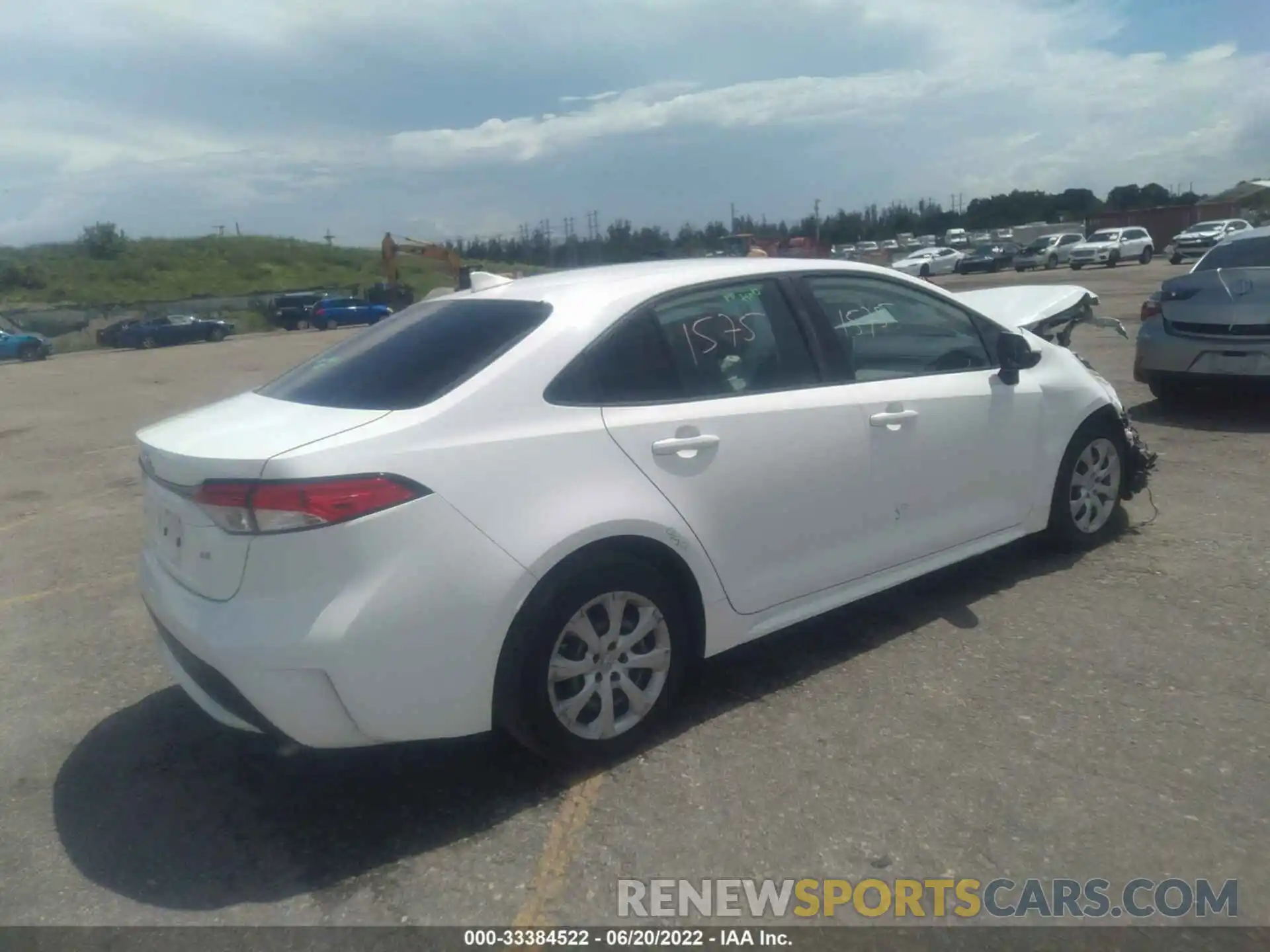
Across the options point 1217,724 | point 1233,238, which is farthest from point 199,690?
point 1233,238

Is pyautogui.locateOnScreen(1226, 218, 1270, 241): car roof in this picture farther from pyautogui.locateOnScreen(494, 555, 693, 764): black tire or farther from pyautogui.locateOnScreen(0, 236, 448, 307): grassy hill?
pyautogui.locateOnScreen(0, 236, 448, 307): grassy hill

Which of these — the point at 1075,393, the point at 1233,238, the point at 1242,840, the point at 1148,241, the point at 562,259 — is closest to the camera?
the point at 1242,840

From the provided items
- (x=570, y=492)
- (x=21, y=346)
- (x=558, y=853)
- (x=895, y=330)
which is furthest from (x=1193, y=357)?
(x=21, y=346)

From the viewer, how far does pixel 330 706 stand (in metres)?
3.09

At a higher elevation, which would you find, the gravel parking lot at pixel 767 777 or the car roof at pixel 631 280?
the car roof at pixel 631 280

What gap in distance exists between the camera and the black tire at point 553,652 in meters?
3.32

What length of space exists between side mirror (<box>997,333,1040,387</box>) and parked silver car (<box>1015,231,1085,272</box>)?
44886 mm

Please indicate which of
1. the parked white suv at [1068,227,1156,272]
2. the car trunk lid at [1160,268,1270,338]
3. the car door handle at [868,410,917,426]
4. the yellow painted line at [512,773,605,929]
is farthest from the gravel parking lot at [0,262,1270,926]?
the parked white suv at [1068,227,1156,272]

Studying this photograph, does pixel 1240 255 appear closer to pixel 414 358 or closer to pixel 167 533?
pixel 414 358

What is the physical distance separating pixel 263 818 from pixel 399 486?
1223 mm

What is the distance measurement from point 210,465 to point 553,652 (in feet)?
3.86

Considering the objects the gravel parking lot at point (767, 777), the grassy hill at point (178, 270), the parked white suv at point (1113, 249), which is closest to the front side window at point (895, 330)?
the gravel parking lot at point (767, 777)

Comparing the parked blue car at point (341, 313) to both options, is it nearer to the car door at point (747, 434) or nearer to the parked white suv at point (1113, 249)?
the parked white suv at point (1113, 249)

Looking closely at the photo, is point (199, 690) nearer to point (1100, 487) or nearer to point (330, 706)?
point (330, 706)
